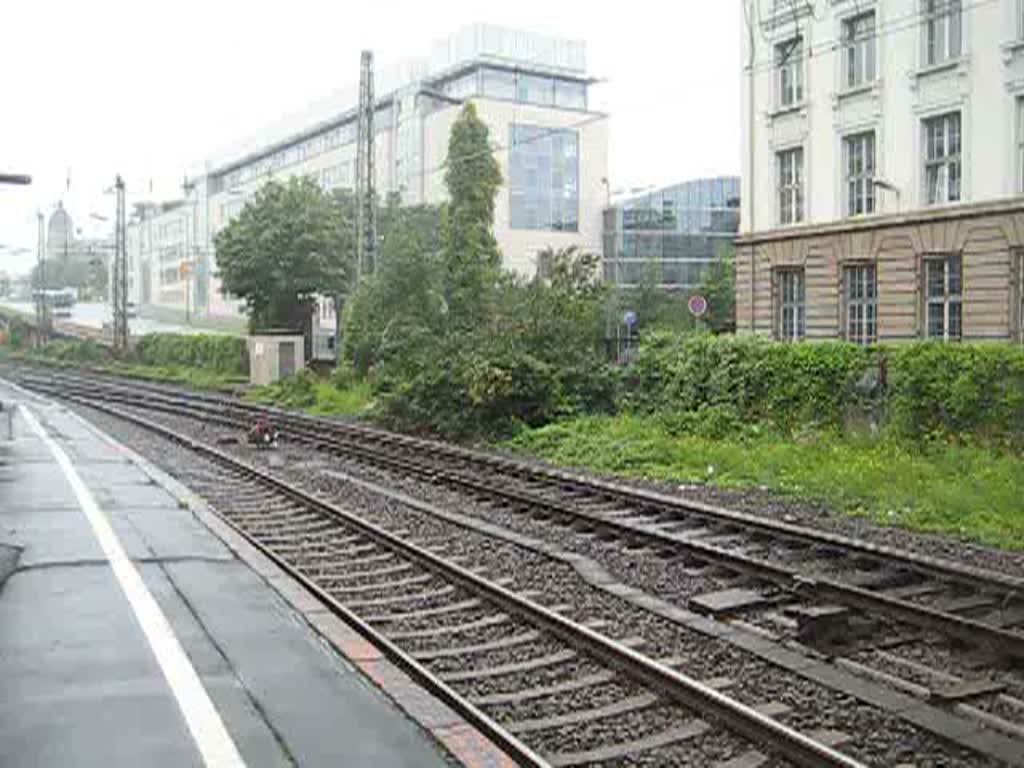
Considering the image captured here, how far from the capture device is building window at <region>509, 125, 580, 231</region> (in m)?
71.7

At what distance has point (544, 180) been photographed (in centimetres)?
7288

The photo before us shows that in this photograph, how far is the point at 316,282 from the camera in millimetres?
51625

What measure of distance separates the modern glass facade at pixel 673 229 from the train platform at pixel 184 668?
2518 inches

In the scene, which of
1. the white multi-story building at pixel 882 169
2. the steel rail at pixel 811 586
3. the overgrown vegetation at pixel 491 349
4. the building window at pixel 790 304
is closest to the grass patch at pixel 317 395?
the overgrown vegetation at pixel 491 349

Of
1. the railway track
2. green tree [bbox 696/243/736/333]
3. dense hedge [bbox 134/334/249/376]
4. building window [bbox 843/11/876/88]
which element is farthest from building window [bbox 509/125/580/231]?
the railway track

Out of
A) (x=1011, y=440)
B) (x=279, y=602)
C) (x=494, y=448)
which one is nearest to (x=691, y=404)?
(x=494, y=448)

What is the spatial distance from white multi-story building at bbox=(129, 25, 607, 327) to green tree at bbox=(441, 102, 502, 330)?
1932 cm

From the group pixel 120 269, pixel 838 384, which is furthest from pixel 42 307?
pixel 838 384

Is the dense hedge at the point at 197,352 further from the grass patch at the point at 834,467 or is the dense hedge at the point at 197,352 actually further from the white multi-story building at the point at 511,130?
the grass patch at the point at 834,467

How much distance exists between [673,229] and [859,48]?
1675 inches

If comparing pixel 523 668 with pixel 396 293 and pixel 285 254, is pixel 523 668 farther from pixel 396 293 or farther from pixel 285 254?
pixel 285 254

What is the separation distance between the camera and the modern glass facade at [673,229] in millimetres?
75438

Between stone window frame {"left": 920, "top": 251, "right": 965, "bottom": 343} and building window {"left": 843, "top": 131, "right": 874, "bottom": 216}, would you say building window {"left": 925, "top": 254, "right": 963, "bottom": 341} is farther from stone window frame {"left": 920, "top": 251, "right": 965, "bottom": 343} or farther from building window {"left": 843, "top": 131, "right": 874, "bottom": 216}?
building window {"left": 843, "top": 131, "right": 874, "bottom": 216}

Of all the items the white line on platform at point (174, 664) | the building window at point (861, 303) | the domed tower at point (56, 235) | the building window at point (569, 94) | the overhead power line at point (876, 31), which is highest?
the building window at point (569, 94)
